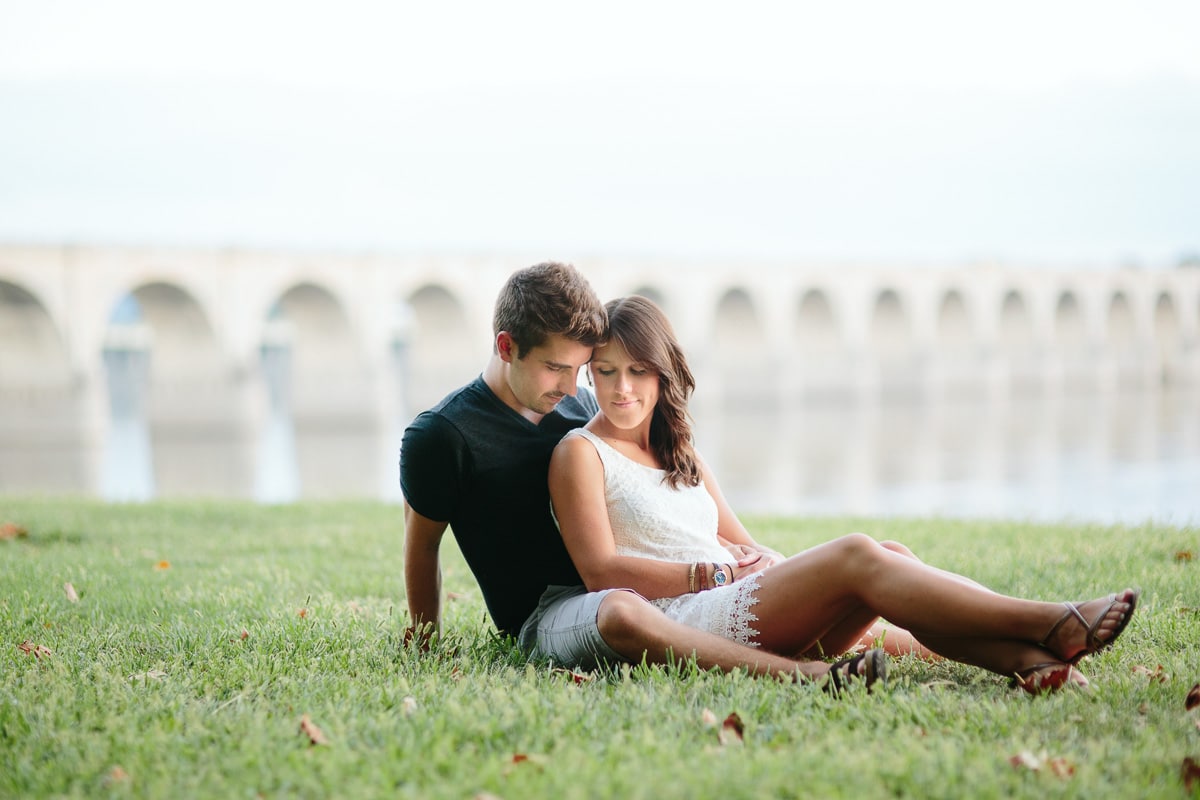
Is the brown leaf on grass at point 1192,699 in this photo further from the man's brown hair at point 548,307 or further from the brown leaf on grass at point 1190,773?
the man's brown hair at point 548,307

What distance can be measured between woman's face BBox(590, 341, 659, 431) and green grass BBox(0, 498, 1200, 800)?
2.33 ft

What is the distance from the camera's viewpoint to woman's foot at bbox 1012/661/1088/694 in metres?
2.80

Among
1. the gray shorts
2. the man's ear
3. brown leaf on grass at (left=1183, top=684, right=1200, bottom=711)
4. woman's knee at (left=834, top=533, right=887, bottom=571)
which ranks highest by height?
the man's ear

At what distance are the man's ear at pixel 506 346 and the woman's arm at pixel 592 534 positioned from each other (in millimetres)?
289

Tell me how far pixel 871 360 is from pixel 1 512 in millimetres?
41082

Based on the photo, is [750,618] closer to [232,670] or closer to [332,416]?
[232,670]

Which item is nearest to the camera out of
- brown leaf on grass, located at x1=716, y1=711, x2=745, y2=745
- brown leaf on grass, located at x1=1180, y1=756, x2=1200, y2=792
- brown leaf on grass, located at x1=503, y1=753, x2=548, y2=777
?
brown leaf on grass, located at x1=1180, y1=756, x2=1200, y2=792

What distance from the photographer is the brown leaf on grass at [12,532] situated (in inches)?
259

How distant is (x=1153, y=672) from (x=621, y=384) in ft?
5.55

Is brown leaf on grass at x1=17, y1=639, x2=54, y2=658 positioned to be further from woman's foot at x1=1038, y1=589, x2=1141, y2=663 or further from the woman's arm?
woman's foot at x1=1038, y1=589, x2=1141, y2=663

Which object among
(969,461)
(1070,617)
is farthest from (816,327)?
(1070,617)

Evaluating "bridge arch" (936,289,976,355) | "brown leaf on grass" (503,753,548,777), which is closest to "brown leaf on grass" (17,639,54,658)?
"brown leaf on grass" (503,753,548,777)

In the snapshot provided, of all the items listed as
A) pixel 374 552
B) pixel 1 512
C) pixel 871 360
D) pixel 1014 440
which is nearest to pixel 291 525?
pixel 374 552

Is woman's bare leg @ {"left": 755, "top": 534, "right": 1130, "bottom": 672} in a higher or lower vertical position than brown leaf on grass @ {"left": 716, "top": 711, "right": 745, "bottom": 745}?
higher
